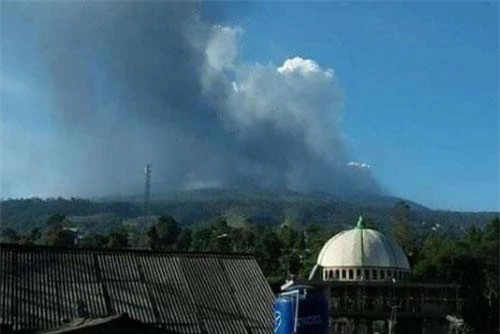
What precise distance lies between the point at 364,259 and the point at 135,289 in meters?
38.6

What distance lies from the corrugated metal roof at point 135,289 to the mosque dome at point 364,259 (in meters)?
36.3

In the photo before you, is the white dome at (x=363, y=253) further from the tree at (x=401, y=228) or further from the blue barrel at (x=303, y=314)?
the blue barrel at (x=303, y=314)

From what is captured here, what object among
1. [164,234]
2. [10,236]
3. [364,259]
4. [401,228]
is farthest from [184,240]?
[364,259]

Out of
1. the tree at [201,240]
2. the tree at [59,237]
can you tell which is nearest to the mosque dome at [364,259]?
the tree at [59,237]

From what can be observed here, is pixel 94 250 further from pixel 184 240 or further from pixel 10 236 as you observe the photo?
pixel 184 240

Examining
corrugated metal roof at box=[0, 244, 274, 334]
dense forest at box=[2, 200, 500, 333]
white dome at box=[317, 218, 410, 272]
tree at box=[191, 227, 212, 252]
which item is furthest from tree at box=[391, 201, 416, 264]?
corrugated metal roof at box=[0, 244, 274, 334]

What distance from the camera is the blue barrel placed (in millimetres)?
12141

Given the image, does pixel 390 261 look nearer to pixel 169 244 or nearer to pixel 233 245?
pixel 233 245

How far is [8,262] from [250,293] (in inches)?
226

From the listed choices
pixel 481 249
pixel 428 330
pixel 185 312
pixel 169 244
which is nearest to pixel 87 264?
pixel 185 312

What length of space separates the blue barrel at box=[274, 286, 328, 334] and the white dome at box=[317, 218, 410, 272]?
153 feet

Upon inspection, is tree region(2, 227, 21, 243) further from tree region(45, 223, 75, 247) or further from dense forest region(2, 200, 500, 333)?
tree region(45, 223, 75, 247)

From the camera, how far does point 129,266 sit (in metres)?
22.2

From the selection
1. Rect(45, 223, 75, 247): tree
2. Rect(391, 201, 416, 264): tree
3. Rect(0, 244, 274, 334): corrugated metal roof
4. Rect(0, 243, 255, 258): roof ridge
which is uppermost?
Rect(391, 201, 416, 264): tree
